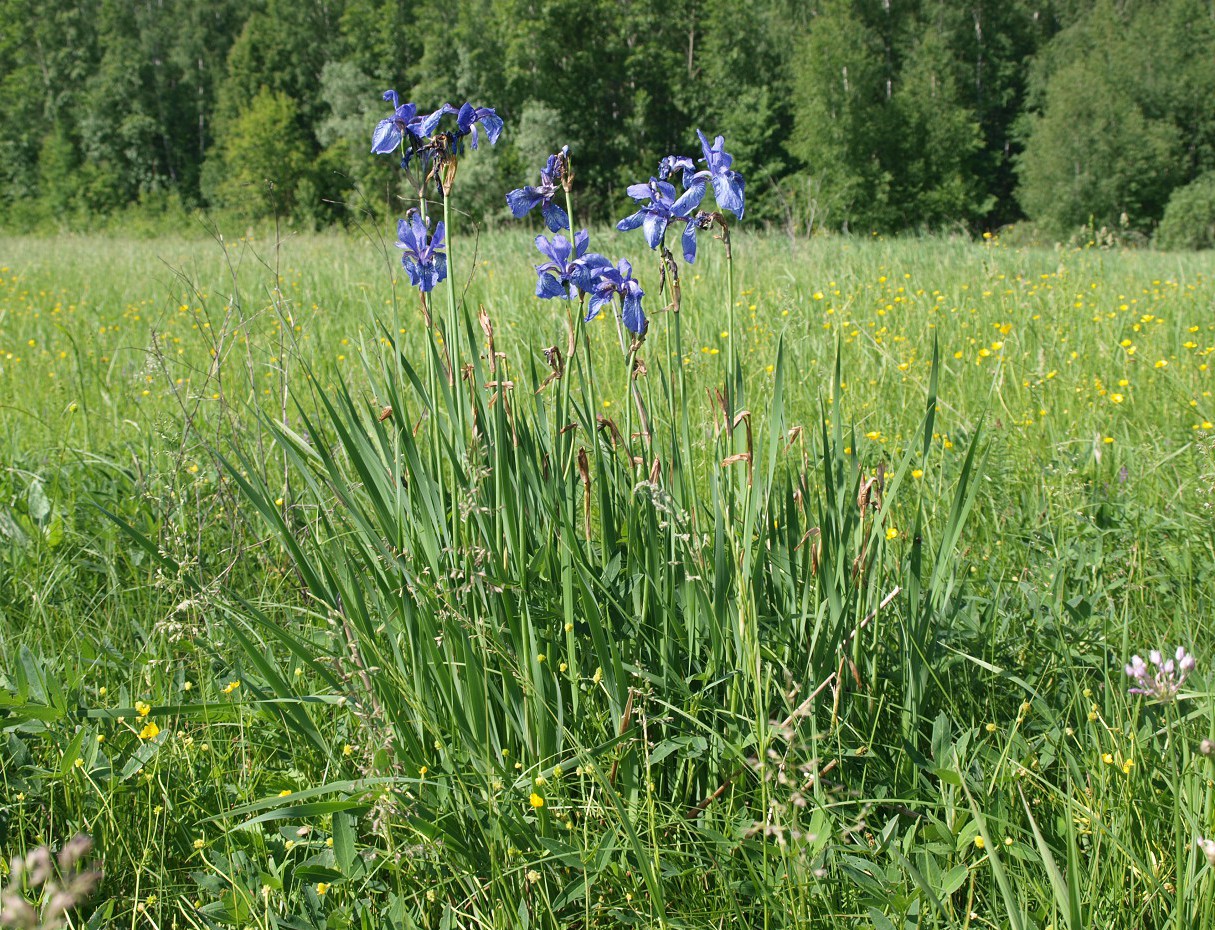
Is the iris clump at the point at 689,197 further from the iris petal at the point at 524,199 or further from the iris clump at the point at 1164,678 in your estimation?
the iris clump at the point at 1164,678

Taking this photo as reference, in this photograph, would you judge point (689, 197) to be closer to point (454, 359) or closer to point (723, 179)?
point (723, 179)

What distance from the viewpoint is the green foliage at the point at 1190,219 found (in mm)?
31047

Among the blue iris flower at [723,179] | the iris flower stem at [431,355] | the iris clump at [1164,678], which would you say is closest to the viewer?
the iris clump at [1164,678]

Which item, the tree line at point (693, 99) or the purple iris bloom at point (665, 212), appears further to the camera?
the tree line at point (693, 99)

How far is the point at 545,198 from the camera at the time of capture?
4.64ft

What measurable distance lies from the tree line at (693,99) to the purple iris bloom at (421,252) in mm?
29422

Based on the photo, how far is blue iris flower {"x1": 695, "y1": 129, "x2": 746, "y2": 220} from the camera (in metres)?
1.24

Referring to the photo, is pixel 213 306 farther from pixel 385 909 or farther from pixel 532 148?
pixel 532 148

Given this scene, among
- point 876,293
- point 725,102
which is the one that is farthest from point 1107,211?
point 876,293

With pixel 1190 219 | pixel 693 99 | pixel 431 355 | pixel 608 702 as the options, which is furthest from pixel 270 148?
pixel 608 702

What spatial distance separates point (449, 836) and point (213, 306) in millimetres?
5113

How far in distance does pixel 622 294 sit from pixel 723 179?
9.1 inches

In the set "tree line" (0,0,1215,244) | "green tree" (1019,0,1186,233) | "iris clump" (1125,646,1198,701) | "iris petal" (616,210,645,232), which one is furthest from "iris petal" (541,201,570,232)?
"green tree" (1019,0,1186,233)

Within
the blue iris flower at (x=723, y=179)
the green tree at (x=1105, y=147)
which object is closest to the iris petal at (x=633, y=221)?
the blue iris flower at (x=723, y=179)
